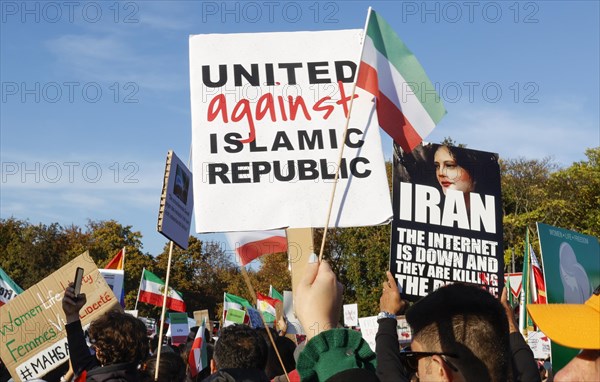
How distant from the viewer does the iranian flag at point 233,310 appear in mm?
18734

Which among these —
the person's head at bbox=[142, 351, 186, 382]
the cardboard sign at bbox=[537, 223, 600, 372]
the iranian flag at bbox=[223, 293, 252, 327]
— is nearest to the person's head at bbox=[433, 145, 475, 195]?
the cardboard sign at bbox=[537, 223, 600, 372]

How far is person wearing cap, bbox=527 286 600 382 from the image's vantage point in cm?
235

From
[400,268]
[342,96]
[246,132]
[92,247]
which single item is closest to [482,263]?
[400,268]

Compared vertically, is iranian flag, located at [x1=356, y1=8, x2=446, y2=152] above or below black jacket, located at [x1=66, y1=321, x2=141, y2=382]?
above

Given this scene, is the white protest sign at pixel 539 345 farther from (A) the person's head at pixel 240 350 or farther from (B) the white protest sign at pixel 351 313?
(A) the person's head at pixel 240 350

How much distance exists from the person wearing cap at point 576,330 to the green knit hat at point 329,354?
2.11 ft

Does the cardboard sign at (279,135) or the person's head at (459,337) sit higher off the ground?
the cardboard sign at (279,135)

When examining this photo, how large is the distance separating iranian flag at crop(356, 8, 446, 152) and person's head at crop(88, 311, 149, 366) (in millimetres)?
2002

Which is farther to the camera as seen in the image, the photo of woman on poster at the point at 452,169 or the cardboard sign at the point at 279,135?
the photo of woman on poster at the point at 452,169

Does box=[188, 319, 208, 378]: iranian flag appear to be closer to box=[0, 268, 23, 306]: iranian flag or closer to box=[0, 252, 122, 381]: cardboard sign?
box=[0, 252, 122, 381]: cardboard sign

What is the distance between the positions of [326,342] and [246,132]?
2035mm

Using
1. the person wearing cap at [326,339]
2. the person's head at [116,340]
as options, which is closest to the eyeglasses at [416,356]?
the person wearing cap at [326,339]

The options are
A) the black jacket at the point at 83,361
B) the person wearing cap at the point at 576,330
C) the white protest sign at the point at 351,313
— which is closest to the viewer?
the person wearing cap at the point at 576,330

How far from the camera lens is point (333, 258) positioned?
5497 centimetres
